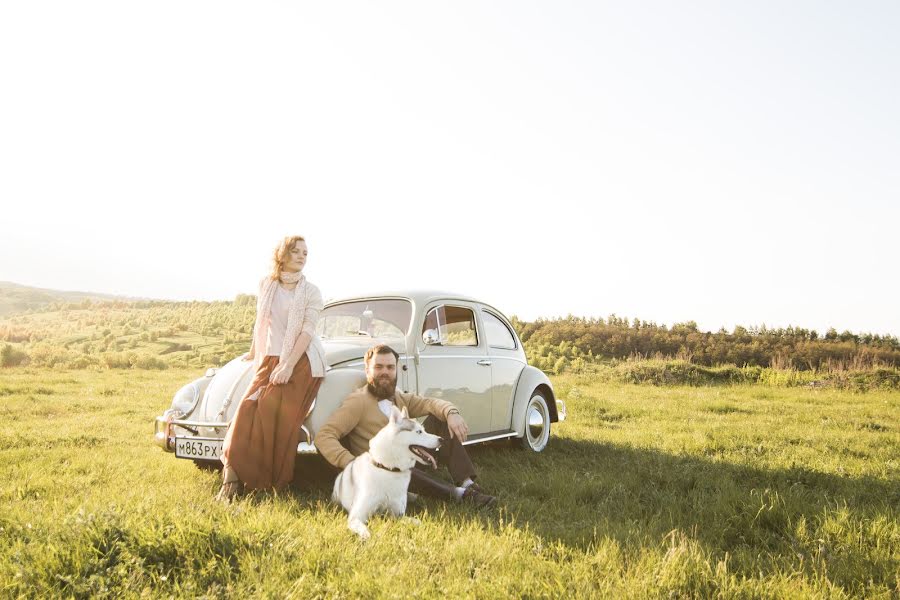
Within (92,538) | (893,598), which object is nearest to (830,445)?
(893,598)

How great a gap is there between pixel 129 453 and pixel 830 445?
8.71m

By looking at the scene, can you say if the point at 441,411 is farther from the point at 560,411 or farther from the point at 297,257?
the point at 560,411

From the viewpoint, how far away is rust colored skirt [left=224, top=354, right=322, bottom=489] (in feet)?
16.9

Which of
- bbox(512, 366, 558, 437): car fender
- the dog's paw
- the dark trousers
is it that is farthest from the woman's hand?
bbox(512, 366, 558, 437): car fender

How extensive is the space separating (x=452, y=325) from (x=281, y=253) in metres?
2.18

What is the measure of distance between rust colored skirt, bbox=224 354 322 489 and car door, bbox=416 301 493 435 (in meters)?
1.43

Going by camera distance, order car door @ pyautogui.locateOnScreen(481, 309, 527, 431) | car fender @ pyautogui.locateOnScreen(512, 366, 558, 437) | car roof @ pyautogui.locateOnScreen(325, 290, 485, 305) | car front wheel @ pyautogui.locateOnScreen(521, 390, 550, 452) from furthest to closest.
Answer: car front wheel @ pyautogui.locateOnScreen(521, 390, 550, 452) → car fender @ pyautogui.locateOnScreen(512, 366, 558, 437) → car door @ pyautogui.locateOnScreen(481, 309, 527, 431) → car roof @ pyautogui.locateOnScreen(325, 290, 485, 305)

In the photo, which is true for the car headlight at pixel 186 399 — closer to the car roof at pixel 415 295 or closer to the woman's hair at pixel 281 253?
the woman's hair at pixel 281 253

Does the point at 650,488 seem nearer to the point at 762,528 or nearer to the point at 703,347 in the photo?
the point at 762,528

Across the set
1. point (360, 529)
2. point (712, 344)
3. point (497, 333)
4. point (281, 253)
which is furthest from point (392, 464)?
point (712, 344)

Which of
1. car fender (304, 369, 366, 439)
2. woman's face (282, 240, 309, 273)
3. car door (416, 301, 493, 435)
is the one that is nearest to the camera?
car fender (304, 369, 366, 439)

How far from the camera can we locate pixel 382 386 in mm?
5258

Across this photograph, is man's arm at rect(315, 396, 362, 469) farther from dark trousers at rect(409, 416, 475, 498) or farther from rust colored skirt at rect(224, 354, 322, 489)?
dark trousers at rect(409, 416, 475, 498)

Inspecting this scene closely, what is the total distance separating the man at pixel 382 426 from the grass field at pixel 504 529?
0.24 m
